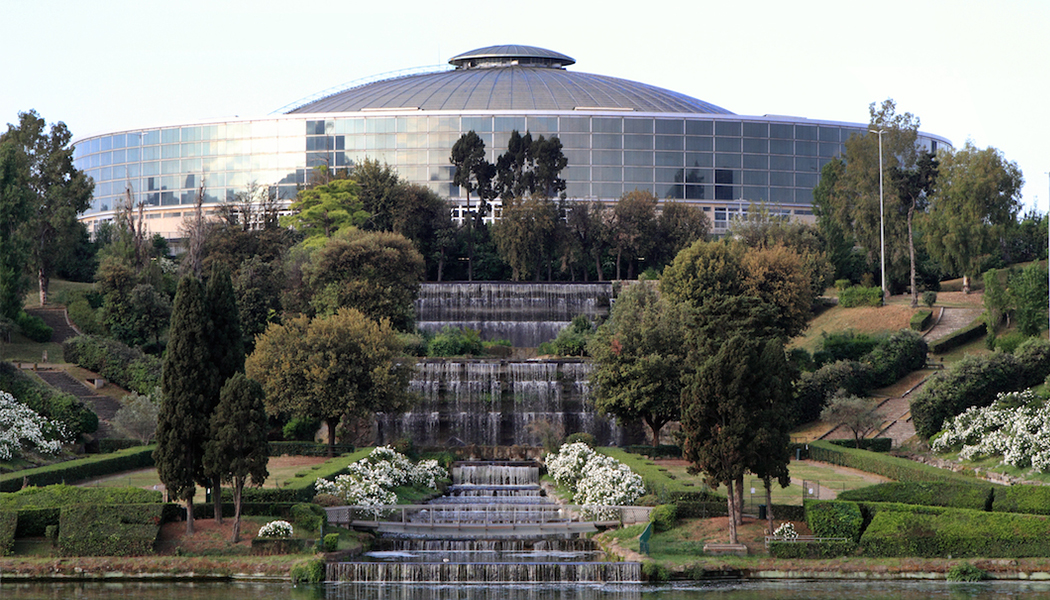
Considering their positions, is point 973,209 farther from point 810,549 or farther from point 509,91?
point 509,91

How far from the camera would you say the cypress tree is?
43938 millimetres

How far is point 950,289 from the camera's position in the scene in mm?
99750

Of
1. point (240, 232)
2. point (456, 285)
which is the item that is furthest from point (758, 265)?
point (240, 232)

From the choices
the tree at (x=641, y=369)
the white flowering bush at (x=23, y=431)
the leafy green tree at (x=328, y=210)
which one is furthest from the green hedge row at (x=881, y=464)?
the leafy green tree at (x=328, y=210)

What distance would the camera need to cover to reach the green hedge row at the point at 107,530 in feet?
135

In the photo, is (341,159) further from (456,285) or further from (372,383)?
(372,383)

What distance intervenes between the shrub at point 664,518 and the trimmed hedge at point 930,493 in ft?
20.5

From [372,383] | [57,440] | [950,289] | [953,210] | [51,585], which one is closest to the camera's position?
[51,585]

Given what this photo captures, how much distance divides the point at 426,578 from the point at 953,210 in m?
63.4

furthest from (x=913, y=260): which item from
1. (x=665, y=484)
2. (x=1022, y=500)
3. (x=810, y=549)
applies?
(x=810, y=549)

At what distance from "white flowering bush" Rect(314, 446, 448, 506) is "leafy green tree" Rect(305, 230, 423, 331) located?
23051 millimetres

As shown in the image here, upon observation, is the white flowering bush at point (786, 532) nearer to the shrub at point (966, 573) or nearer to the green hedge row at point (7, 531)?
the shrub at point (966, 573)

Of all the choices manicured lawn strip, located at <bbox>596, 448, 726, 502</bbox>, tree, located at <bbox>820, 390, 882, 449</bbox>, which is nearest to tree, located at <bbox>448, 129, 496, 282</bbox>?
tree, located at <bbox>820, 390, 882, 449</bbox>

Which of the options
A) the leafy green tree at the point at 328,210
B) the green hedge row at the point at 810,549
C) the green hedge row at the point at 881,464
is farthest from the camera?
the leafy green tree at the point at 328,210
